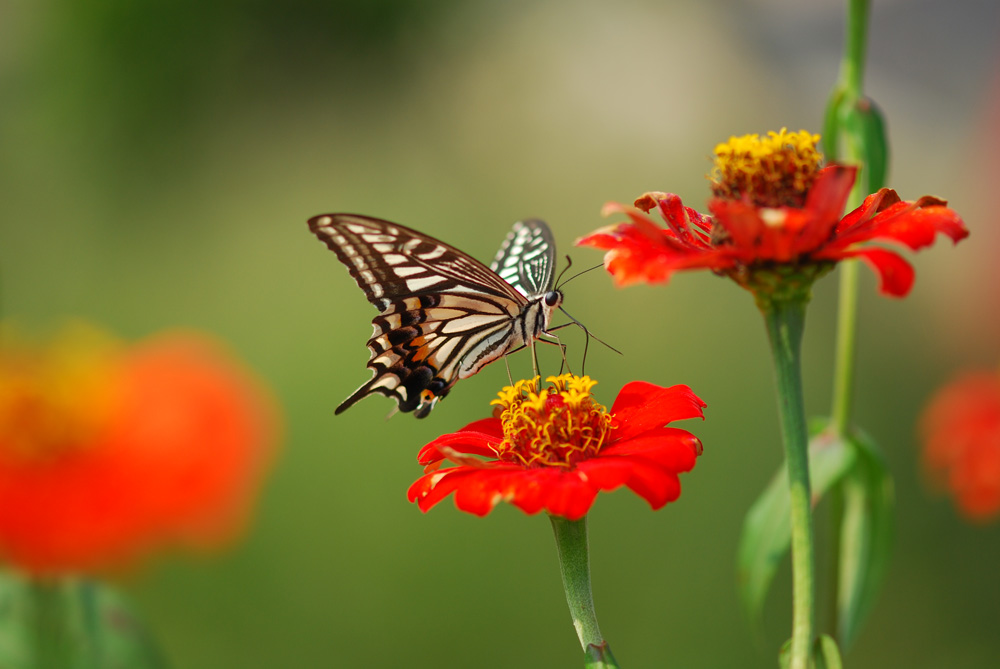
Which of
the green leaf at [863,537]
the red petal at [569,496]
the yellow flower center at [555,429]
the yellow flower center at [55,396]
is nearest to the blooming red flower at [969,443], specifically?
the green leaf at [863,537]

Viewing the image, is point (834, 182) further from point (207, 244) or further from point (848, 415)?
point (207, 244)

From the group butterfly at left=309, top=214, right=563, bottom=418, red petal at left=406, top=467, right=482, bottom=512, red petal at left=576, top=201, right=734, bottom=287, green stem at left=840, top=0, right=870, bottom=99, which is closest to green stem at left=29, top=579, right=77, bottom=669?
butterfly at left=309, top=214, right=563, bottom=418

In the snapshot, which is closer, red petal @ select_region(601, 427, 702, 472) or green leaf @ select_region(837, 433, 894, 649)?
red petal @ select_region(601, 427, 702, 472)

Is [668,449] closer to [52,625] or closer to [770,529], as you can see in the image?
[770,529]

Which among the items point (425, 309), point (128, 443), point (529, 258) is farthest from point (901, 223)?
point (128, 443)

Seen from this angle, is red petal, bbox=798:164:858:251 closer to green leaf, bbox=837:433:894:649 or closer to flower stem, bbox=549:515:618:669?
flower stem, bbox=549:515:618:669

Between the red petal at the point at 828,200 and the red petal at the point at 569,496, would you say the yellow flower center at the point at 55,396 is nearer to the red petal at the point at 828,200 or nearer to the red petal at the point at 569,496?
the red petal at the point at 569,496
